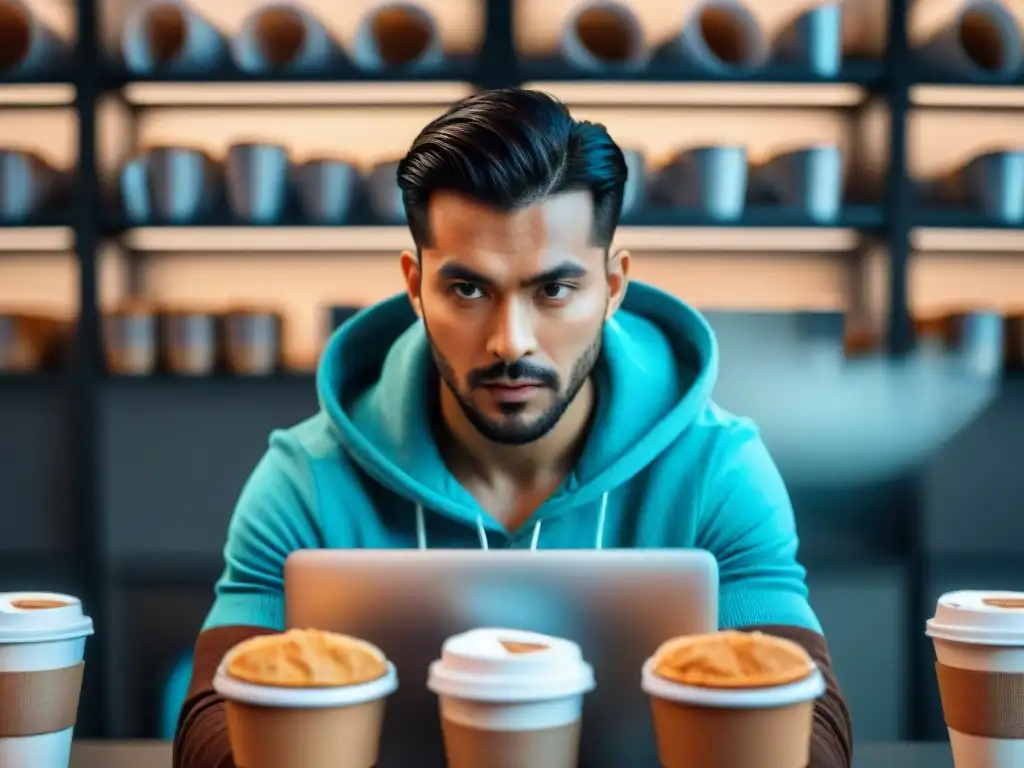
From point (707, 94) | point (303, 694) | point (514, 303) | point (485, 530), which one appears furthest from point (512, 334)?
point (707, 94)

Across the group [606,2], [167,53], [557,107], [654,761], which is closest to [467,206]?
[557,107]

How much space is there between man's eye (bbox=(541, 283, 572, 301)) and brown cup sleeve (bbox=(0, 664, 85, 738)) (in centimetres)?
57

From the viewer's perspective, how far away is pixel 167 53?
227cm

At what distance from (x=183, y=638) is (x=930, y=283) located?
1.83 metres

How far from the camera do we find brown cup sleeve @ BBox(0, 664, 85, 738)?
2.63 ft

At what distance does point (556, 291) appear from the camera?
1158mm

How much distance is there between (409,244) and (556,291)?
1.26 metres

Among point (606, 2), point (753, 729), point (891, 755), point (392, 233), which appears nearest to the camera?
point (753, 729)

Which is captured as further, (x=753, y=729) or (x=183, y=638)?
(x=183, y=638)

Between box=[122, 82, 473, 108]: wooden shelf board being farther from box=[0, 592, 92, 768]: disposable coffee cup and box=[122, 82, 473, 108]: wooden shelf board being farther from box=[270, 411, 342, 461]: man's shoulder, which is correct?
box=[0, 592, 92, 768]: disposable coffee cup

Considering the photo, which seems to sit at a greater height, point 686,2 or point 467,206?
point 686,2

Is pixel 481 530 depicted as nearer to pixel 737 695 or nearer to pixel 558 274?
pixel 558 274

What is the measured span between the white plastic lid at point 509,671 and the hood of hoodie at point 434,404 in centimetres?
55

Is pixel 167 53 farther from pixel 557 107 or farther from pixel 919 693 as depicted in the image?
pixel 919 693
